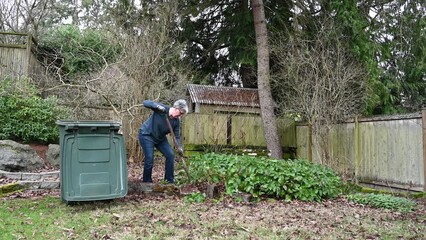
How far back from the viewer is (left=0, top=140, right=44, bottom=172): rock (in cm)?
763

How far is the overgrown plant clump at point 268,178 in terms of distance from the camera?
6035 millimetres

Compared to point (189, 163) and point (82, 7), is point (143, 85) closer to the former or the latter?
point (189, 163)

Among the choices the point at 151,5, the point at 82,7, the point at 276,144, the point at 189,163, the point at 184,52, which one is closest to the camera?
the point at 189,163

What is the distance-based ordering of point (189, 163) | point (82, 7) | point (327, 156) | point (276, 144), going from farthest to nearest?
point (82, 7) → point (276, 144) → point (327, 156) → point (189, 163)

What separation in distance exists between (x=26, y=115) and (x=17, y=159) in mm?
2137

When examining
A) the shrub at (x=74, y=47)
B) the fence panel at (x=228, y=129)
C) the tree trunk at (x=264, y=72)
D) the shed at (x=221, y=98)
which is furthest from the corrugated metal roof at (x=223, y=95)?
the shrub at (x=74, y=47)

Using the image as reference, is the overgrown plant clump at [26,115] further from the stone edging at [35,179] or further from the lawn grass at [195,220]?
the lawn grass at [195,220]

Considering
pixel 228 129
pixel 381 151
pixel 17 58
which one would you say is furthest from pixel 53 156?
pixel 381 151

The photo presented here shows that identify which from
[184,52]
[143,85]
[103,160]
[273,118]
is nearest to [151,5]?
[184,52]

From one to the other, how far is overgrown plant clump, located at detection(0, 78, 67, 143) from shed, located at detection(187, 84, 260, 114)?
5632 millimetres

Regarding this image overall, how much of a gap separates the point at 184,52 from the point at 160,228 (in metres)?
11.3

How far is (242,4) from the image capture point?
13930mm

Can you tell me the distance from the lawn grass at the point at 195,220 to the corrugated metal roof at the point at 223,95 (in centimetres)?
867

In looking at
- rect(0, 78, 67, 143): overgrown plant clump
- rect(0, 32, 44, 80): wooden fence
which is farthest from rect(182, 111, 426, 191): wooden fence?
rect(0, 32, 44, 80): wooden fence
